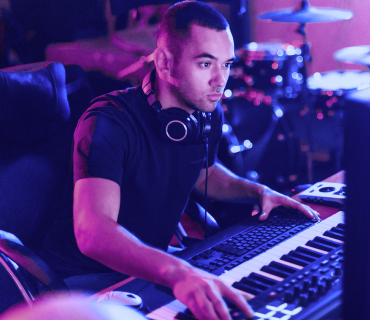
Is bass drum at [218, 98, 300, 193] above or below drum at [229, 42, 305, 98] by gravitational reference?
below

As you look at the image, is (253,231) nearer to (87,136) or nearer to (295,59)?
(87,136)

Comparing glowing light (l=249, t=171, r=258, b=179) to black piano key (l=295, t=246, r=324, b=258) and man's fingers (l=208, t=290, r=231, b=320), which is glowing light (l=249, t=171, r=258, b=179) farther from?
man's fingers (l=208, t=290, r=231, b=320)

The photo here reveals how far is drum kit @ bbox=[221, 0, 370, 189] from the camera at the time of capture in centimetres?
271

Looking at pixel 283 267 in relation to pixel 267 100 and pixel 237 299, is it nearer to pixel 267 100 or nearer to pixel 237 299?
pixel 237 299

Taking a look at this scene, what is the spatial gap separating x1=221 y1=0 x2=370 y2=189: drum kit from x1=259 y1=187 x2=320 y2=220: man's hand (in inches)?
49.7

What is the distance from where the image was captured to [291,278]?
79 centimetres

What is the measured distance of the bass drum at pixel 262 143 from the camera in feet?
8.64

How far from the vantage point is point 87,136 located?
1058 millimetres

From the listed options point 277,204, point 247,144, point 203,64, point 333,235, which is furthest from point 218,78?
point 247,144

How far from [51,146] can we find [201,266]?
0.69 meters

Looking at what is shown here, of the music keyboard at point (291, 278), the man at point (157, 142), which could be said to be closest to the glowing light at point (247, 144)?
the man at point (157, 142)

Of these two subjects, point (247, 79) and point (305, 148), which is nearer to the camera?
point (247, 79)

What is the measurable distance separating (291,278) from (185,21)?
76 centimetres

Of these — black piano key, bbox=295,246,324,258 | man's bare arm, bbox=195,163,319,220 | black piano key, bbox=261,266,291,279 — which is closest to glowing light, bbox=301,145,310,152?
man's bare arm, bbox=195,163,319,220
